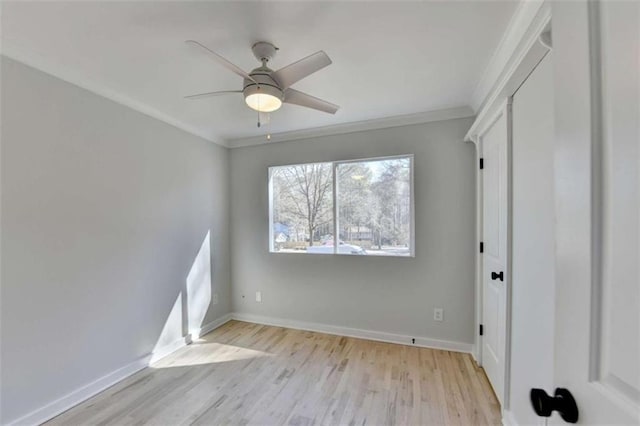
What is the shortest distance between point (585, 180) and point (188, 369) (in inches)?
119

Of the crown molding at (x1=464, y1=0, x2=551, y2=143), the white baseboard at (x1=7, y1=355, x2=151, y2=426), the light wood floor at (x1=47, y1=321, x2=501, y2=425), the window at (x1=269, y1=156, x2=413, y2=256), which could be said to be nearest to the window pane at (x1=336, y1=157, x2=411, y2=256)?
the window at (x1=269, y1=156, x2=413, y2=256)

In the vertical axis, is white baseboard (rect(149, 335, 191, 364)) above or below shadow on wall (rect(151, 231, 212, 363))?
below

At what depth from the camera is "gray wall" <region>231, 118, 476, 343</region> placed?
9.04 ft

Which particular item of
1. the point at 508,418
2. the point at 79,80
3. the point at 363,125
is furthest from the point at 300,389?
the point at 79,80

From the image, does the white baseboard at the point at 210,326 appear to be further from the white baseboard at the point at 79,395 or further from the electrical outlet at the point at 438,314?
the electrical outlet at the point at 438,314

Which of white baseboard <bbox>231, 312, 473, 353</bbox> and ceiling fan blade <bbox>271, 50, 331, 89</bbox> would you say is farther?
white baseboard <bbox>231, 312, 473, 353</bbox>

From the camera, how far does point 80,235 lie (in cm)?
207

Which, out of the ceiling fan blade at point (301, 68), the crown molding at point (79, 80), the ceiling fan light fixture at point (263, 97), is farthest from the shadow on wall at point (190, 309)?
the ceiling fan blade at point (301, 68)

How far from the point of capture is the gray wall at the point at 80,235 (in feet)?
5.70

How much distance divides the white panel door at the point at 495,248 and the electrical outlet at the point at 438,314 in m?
0.42

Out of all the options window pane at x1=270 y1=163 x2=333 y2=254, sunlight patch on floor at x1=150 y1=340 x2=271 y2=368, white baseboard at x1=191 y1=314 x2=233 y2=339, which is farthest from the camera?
window pane at x1=270 y1=163 x2=333 y2=254

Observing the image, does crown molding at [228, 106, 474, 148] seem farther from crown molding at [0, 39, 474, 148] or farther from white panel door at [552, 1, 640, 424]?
white panel door at [552, 1, 640, 424]

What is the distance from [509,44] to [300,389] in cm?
279

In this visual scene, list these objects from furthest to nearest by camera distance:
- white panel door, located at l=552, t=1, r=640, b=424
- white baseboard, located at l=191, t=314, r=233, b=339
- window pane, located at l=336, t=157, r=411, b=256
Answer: white baseboard, located at l=191, t=314, r=233, b=339 → window pane, located at l=336, t=157, r=411, b=256 → white panel door, located at l=552, t=1, r=640, b=424
